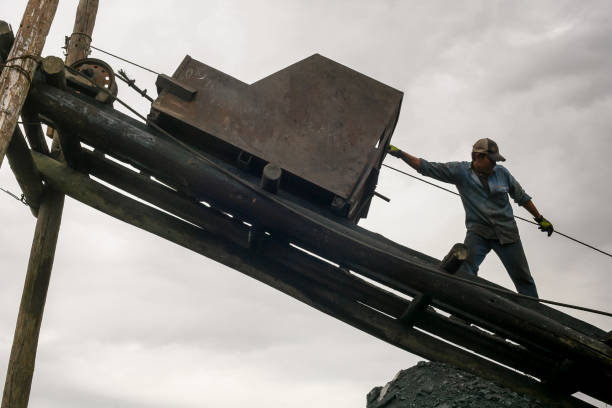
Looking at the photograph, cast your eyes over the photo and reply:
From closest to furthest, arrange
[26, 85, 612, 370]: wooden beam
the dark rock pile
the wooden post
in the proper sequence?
the wooden post, [26, 85, 612, 370]: wooden beam, the dark rock pile

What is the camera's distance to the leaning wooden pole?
430 centimetres

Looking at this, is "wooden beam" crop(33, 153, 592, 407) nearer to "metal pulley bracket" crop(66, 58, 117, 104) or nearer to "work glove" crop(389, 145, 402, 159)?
"metal pulley bracket" crop(66, 58, 117, 104)

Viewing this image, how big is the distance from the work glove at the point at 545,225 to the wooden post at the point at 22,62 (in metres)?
4.31

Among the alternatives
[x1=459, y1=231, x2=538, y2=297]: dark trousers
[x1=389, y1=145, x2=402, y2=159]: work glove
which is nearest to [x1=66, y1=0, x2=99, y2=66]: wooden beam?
[x1=389, y1=145, x2=402, y2=159]: work glove

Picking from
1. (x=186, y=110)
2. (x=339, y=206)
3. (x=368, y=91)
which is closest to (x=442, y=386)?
(x=339, y=206)

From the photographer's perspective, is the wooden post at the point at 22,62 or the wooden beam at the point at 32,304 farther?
the wooden beam at the point at 32,304

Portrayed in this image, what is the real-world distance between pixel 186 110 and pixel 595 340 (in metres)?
3.42

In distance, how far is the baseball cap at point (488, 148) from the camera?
15.6ft

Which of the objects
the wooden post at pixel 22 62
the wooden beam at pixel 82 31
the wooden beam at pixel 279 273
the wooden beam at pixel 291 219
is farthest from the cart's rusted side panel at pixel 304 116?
the wooden beam at pixel 82 31

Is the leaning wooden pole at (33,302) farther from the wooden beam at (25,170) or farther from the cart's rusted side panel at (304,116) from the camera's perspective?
the cart's rusted side panel at (304,116)

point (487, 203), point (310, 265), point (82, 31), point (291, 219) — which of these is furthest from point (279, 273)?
point (82, 31)

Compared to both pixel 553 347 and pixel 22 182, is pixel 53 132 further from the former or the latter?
pixel 553 347

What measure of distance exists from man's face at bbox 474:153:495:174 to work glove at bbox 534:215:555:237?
0.69m

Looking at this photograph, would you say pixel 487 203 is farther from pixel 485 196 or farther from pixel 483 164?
pixel 483 164
